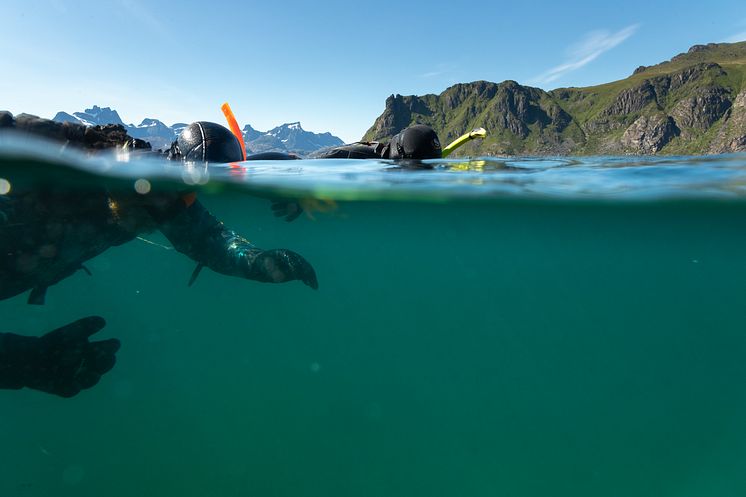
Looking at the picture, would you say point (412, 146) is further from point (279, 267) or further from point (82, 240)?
point (82, 240)

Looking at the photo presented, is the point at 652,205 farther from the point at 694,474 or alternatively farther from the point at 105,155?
the point at 105,155

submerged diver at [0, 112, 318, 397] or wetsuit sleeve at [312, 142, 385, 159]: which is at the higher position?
wetsuit sleeve at [312, 142, 385, 159]

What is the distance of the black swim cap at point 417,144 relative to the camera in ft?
31.9

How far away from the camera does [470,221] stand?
12539 mm

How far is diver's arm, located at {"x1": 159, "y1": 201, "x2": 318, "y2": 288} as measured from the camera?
24.3ft

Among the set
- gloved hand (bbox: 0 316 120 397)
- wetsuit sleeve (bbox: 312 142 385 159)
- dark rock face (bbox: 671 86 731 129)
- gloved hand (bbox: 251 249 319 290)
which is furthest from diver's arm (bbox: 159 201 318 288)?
dark rock face (bbox: 671 86 731 129)

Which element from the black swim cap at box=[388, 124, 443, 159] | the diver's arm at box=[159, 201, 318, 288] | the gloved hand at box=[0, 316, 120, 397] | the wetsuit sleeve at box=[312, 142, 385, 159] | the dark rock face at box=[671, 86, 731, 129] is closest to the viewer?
the gloved hand at box=[0, 316, 120, 397]

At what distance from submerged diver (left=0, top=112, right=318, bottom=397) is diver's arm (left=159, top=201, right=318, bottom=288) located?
0.02 m

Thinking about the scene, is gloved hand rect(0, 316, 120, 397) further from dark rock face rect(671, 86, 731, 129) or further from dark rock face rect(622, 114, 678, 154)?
dark rock face rect(671, 86, 731, 129)

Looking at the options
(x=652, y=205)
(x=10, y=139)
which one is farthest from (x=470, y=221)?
(x=10, y=139)

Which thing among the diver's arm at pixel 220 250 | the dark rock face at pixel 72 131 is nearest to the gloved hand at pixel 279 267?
the diver's arm at pixel 220 250

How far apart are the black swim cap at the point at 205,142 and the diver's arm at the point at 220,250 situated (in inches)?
38.9

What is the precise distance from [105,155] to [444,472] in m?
11.7

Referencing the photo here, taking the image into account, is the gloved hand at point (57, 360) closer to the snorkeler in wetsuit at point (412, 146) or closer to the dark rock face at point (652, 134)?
the snorkeler in wetsuit at point (412, 146)
